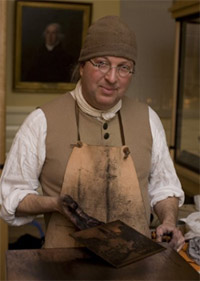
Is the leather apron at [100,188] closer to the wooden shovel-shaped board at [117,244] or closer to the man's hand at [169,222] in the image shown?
the man's hand at [169,222]

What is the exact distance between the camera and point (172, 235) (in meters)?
1.37

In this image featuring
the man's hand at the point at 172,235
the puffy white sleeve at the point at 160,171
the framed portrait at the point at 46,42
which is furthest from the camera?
the framed portrait at the point at 46,42

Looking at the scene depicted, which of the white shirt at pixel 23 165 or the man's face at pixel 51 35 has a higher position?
the man's face at pixel 51 35

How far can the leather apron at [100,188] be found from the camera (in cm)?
148

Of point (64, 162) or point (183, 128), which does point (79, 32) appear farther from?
point (64, 162)

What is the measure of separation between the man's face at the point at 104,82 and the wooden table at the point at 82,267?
1.56 feet

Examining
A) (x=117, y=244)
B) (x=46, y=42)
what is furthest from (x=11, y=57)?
(x=117, y=244)

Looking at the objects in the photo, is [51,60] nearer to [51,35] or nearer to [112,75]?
[51,35]

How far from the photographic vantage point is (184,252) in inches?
71.0

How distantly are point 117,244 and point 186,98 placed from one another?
6.98ft

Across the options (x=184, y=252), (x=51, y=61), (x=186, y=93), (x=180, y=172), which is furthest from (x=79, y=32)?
(x=184, y=252)

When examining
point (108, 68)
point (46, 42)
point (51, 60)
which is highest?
point (46, 42)

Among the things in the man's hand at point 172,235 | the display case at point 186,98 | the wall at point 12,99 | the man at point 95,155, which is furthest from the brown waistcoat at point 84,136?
the wall at point 12,99

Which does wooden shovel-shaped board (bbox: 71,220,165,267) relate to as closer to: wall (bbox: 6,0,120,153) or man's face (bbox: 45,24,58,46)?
wall (bbox: 6,0,120,153)
